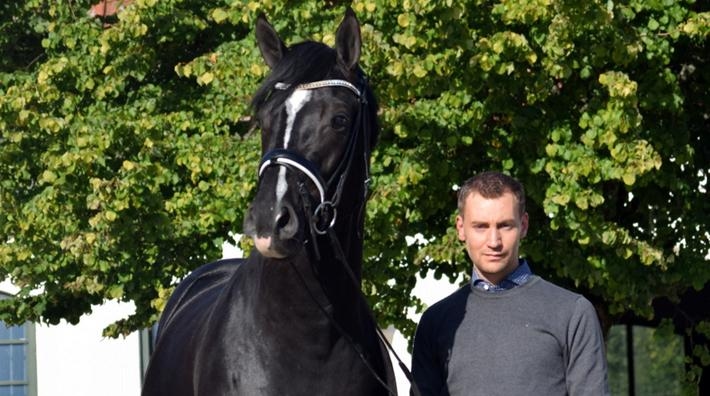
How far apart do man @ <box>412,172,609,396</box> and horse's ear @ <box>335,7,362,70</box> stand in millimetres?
876

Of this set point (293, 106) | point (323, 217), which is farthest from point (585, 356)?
point (293, 106)

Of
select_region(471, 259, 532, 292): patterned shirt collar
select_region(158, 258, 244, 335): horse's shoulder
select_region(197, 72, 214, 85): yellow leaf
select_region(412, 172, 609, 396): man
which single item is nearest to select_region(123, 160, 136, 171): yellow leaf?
select_region(197, 72, 214, 85): yellow leaf

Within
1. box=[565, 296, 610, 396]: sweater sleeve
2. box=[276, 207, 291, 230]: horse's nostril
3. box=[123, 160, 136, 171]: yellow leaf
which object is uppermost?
box=[123, 160, 136, 171]: yellow leaf

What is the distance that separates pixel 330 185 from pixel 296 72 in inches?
16.3

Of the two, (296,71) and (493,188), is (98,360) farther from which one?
(493,188)

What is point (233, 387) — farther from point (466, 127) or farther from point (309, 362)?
point (466, 127)

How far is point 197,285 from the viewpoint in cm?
747

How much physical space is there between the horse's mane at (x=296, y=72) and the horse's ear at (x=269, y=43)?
0.15 m

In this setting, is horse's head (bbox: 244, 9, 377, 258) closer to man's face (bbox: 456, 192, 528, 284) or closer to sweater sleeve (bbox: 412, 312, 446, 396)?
sweater sleeve (bbox: 412, 312, 446, 396)

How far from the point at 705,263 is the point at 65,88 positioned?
556cm

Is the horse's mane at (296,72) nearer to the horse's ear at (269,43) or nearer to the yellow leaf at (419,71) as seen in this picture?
the horse's ear at (269,43)

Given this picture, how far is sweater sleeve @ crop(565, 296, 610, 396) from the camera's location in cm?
435

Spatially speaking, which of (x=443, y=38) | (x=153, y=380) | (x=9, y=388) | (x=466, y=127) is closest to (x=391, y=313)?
(x=466, y=127)

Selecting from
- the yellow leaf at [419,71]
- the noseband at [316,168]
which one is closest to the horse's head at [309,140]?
the noseband at [316,168]
